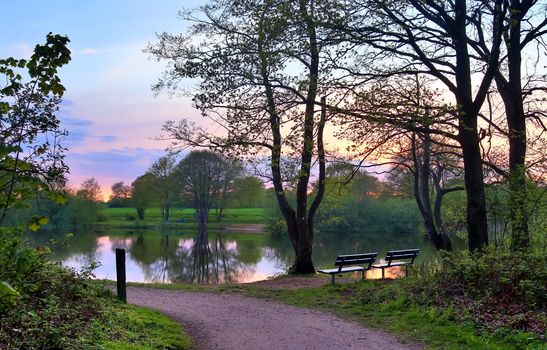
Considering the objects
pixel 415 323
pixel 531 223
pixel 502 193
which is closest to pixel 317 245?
pixel 502 193

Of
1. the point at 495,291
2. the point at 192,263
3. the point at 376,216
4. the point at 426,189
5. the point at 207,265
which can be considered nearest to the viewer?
the point at 495,291

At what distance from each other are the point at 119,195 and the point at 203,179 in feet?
79.1

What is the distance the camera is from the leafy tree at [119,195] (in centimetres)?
6550

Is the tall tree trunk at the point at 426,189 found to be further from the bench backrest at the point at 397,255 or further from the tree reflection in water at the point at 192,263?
the tree reflection in water at the point at 192,263

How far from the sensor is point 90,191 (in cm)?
4903

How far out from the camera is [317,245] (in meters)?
35.2

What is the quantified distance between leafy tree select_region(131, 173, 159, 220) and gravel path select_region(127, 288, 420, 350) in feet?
138

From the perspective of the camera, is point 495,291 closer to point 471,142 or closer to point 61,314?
point 471,142

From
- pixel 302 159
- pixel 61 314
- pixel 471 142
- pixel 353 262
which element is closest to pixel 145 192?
pixel 302 159

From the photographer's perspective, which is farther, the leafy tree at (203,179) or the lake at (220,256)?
the leafy tree at (203,179)

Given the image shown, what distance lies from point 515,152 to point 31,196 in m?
12.5

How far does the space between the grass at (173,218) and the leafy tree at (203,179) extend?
6753 millimetres

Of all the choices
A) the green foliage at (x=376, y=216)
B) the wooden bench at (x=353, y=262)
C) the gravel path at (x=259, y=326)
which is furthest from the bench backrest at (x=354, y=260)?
the green foliage at (x=376, y=216)

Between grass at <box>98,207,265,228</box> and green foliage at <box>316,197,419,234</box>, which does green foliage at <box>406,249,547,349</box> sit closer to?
green foliage at <box>316,197,419,234</box>
